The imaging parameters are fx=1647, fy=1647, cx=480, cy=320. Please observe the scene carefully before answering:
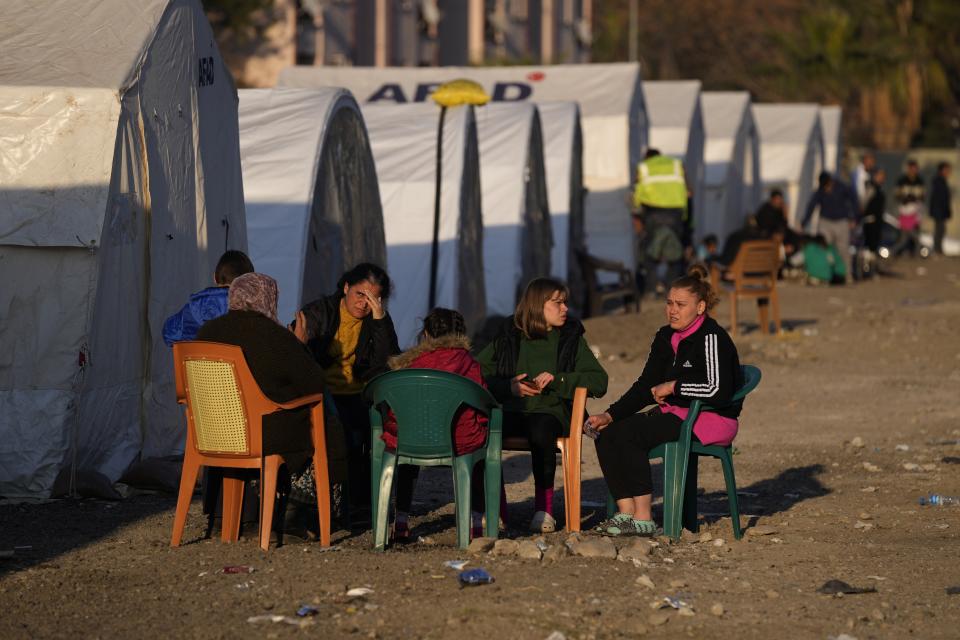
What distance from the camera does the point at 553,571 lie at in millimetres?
6492

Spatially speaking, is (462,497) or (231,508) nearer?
(462,497)

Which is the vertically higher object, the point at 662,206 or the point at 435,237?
the point at 662,206

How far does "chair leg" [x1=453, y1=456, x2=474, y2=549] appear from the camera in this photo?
693 centimetres

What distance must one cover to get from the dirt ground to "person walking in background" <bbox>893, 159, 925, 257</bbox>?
20.3m

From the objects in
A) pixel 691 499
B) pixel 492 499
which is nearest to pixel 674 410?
pixel 691 499

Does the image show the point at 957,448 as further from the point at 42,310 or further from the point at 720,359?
the point at 42,310

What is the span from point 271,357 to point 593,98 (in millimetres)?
15540

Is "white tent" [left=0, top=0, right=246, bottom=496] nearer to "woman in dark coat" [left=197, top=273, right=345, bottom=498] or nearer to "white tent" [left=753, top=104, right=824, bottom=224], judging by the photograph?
"woman in dark coat" [left=197, top=273, right=345, bottom=498]

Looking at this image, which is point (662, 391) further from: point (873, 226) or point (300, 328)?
point (873, 226)

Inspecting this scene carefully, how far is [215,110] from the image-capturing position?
1009 cm

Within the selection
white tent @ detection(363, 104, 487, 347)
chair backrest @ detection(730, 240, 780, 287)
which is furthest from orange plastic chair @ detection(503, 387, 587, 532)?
chair backrest @ detection(730, 240, 780, 287)

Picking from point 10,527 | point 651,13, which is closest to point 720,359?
point 10,527

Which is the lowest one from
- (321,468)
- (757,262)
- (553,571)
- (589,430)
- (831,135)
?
(553,571)

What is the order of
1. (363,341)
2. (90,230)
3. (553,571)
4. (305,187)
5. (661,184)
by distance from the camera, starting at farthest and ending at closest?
(661,184) → (305,187) → (90,230) → (363,341) → (553,571)
